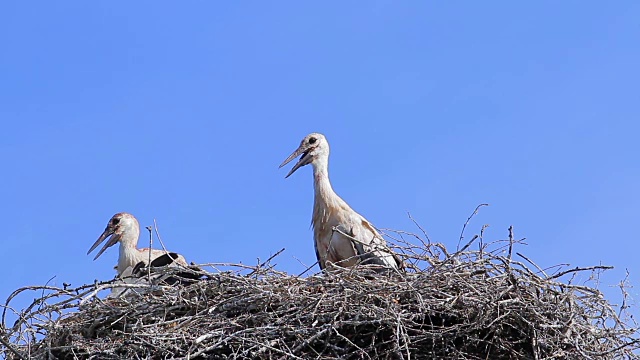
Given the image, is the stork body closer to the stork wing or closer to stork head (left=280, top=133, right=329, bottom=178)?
stork head (left=280, top=133, right=329, bottom=178)

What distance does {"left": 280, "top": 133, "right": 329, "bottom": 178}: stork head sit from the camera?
901cm

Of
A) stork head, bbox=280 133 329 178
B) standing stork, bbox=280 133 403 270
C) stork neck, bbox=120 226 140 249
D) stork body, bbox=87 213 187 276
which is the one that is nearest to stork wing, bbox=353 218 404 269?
standing stork, bbox=280 133 403 270

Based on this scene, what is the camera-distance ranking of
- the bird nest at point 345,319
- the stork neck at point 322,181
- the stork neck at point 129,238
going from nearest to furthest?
the bird nest at point 345,319, the stork neck at point 322,181, the stork neck at point 129,238

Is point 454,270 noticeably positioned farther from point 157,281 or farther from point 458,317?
point 157,281

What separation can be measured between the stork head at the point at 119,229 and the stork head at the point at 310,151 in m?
2.08

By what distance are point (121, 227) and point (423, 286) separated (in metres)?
4.58

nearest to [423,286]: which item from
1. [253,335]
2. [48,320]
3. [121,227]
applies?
[253,335]

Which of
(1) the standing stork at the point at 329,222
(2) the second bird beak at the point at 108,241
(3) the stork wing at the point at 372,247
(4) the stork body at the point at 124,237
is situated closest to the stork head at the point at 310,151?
(1) the standing stork at the point at 329,222

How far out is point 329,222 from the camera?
8.57 meters

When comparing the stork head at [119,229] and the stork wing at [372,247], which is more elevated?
the stork head at [119,229]

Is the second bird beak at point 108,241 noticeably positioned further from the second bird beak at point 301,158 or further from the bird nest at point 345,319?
the bird nest at point 345,319

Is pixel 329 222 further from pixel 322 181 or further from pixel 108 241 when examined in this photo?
pixel 108 241

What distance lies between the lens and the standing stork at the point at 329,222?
8.29 m

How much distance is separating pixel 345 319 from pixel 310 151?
9.12ft
